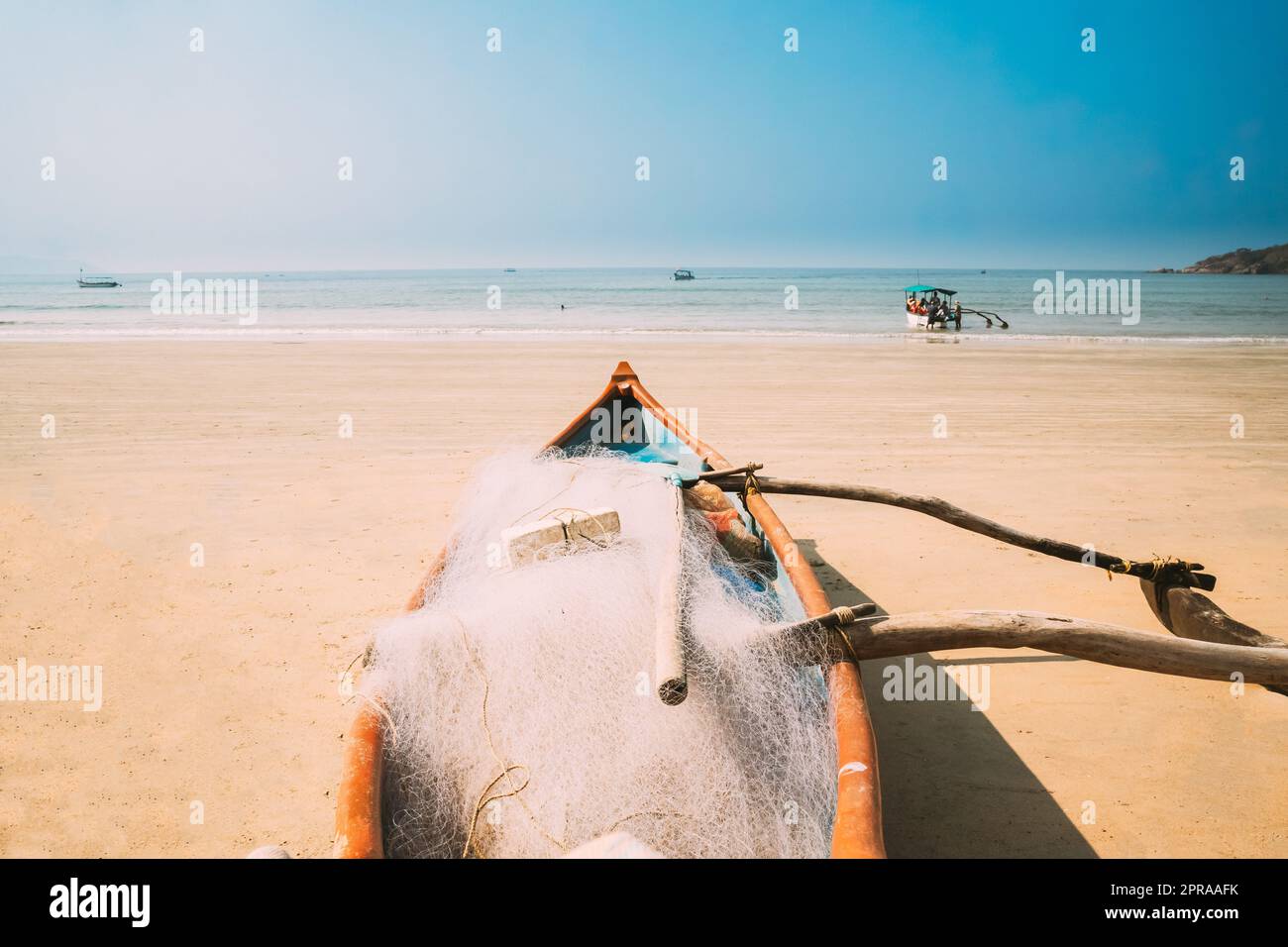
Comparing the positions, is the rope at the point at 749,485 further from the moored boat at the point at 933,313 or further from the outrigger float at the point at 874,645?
the moored boat at the point at 933,313

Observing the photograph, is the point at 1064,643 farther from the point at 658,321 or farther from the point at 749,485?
the point at 658,321

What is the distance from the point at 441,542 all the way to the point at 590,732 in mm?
4318

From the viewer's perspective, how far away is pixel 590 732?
2463 millimetres

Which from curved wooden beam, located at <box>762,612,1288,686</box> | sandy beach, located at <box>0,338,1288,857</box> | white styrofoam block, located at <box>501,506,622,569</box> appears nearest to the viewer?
curved wooden beam, located at <box>762,612,1288,686</box>

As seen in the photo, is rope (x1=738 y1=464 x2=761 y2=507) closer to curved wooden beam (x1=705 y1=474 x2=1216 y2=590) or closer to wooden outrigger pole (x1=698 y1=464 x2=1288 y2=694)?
curved wooden beam (x1=705 y1=474 x2=1216 y2=590)

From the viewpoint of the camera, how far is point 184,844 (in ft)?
10.4

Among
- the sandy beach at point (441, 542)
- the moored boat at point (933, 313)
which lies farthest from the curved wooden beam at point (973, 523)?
the moored boat at point (933, 313)

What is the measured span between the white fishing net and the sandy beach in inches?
41.8

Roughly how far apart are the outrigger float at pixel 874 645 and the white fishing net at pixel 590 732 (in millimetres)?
106

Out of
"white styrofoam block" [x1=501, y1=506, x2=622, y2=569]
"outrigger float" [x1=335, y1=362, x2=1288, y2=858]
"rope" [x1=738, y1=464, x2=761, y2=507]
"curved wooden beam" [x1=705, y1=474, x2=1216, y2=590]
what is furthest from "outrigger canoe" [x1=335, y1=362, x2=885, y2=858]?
"curved wooden beam" [x1=705, y1=474, x2=1216, y2=590]

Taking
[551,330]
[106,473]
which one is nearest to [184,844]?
[106,473]

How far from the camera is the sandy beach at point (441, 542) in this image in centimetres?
341

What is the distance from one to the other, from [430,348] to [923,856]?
19.6 metres

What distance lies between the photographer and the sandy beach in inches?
134
